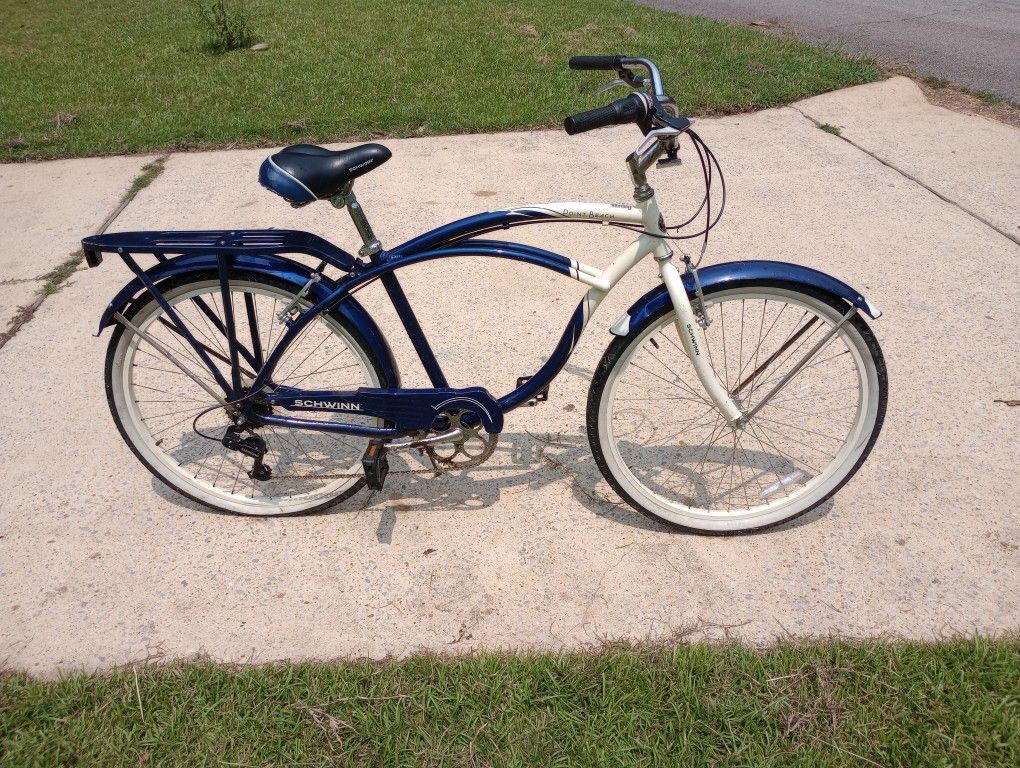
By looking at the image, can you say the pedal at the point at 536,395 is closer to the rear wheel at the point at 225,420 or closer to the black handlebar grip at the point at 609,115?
the rear wheel at the point at 225,420

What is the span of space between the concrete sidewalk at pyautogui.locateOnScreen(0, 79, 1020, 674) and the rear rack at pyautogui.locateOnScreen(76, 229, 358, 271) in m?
0.97

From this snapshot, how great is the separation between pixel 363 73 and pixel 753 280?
18.7ft

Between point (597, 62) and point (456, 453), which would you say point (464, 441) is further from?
point (597, 62)

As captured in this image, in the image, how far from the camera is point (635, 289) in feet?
13.0

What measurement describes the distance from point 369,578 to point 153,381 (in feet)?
5.06

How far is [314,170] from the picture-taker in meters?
2.18

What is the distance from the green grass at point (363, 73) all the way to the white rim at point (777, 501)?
13.2ft

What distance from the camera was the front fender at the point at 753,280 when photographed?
228 centimetres

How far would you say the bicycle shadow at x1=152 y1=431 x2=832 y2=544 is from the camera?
9.01ft

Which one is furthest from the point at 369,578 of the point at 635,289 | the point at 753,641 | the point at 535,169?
the point at 535,169

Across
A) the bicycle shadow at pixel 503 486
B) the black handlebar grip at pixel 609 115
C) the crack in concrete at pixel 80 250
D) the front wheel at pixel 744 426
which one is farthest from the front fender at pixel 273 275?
the crack in concrete at pixel 80 250

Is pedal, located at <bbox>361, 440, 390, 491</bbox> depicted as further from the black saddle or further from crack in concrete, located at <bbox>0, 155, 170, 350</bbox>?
crack in concrete, located at <bbox>0, 155, 170, 350</bbox>

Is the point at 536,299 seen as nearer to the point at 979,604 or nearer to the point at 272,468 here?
the point at 272,468

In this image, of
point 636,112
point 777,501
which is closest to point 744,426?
point 777,501
